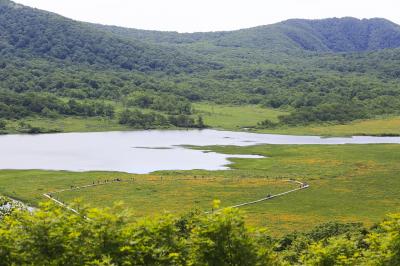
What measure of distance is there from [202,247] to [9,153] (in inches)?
5817

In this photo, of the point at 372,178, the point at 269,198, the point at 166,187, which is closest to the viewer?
the point at 269,198

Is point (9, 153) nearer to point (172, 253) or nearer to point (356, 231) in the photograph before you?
point (356, 231)

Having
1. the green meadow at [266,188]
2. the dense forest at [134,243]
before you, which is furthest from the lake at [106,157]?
the dense forest at [134,243]

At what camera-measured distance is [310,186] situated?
121062 millimetres

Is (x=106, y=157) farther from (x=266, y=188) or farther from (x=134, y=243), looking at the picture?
(x=134, y=243)

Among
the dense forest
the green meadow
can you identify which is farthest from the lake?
the dense forest

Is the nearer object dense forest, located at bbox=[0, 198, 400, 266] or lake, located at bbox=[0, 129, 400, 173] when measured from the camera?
dense forest, located at bbox=[0, 198, 400, 266]

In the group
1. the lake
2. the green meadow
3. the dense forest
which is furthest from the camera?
the lake

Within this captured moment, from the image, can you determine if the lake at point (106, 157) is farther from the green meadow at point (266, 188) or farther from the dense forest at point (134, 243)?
the dense forest at point (134, 243)

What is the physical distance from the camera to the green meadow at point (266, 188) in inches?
3844

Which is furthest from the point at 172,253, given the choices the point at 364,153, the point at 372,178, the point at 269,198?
the point at 364,153

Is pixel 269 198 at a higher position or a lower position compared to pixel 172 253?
lower

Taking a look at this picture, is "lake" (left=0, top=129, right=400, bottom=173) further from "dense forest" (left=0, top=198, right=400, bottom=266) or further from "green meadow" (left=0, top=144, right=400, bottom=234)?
"dense forest" (left=0, top=198, right=400, bottom=266)

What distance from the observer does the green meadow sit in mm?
97625
